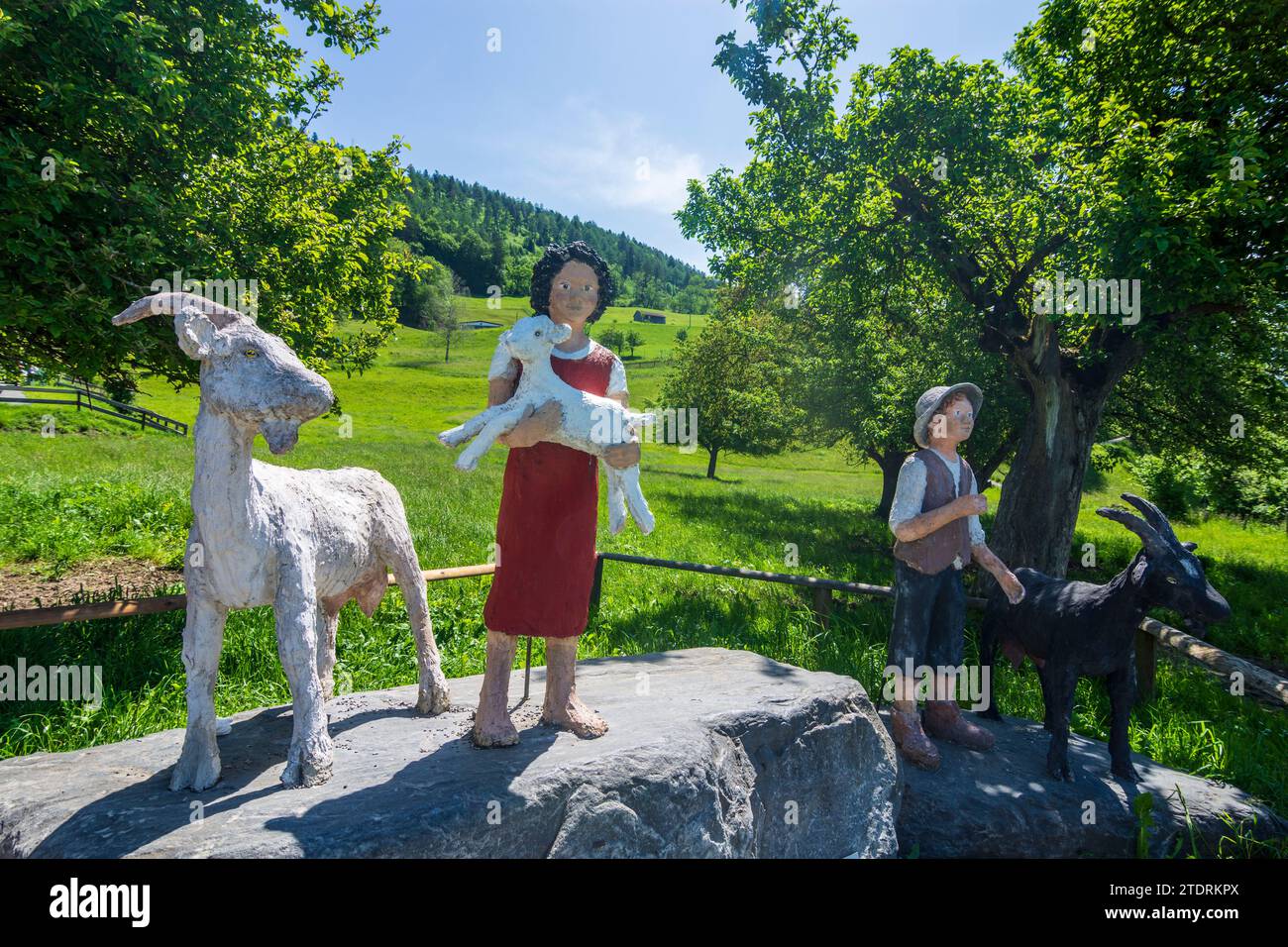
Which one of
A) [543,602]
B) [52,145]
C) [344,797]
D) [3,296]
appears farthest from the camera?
[52,145]

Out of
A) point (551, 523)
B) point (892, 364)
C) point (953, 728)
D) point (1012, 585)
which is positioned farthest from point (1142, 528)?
point (892, 364)

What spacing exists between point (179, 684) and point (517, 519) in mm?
3616

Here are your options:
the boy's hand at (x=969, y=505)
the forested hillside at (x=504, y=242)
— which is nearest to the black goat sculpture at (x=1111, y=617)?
the boy's hand at (x=969, y=505)

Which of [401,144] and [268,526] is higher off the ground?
[401,144]

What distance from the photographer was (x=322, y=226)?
6.77 metres

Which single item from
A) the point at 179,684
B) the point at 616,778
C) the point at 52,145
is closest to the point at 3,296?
the point at 52,145

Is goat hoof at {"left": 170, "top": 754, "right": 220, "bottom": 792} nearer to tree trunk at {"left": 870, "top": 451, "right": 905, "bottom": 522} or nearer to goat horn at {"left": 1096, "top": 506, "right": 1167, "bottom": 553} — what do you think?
goat horn at {"left": 1096, "top": 506, "right": 1167, "bottom": 553}

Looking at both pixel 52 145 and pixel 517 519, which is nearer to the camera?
pixel 517 519

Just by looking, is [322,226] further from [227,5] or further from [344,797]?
[344,797]

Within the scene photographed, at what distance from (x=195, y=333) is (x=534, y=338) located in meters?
1.27

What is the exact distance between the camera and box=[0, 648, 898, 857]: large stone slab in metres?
2.37

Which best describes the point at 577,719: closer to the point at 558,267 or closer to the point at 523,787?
the point at 523,787

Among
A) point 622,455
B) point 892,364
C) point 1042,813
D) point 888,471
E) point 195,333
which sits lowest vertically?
point 1042,813

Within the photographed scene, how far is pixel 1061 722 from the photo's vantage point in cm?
401
